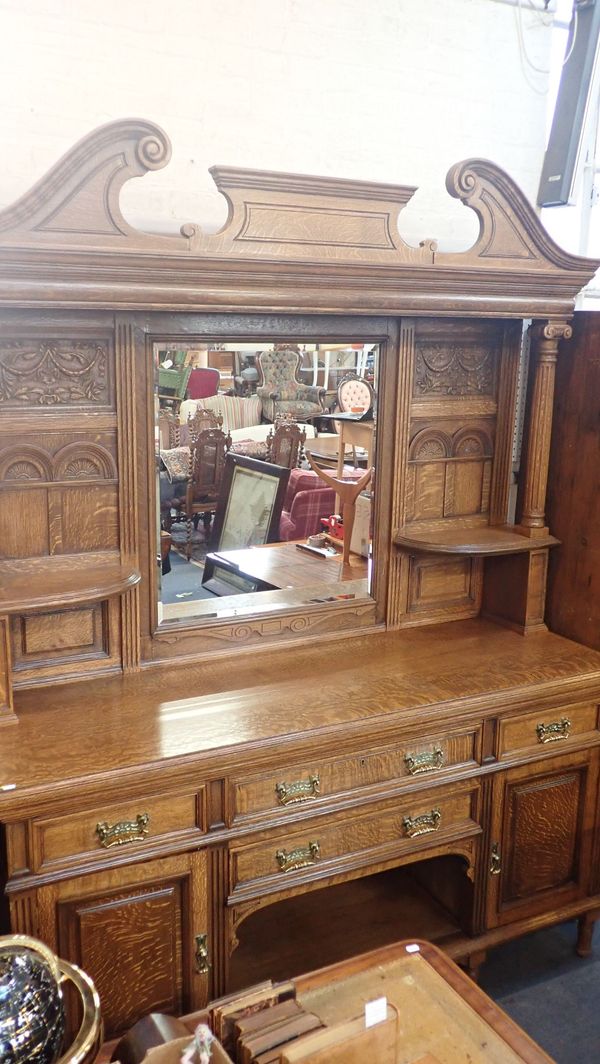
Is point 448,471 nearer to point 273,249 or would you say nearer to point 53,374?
point 273,249

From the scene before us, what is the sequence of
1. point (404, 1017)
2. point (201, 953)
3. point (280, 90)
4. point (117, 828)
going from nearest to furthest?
point (404, 1017)
point (117, 828)
point (201, 953)
point (280, 90)

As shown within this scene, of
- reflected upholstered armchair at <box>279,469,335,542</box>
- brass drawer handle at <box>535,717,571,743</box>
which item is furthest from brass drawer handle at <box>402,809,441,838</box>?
reflected upholstered armchair at <box>279,469,335,542</box>

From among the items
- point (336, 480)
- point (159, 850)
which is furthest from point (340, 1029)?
point (336, 480)

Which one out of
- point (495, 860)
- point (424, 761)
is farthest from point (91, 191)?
point (495, 860)

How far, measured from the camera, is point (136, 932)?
2062mm

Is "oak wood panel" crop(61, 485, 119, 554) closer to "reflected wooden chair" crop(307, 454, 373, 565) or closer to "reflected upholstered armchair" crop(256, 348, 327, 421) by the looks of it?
"reflected upholstered armchair" crop(256, 348, 327, 421)

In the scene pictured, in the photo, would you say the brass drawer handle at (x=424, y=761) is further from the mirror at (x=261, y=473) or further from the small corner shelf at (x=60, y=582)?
the small corner shelf at (x=60, y=582)

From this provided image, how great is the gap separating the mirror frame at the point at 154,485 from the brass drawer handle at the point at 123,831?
52cm

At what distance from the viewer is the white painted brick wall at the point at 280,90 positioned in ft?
7.16

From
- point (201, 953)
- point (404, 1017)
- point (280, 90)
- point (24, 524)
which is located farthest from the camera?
point (280, 90)

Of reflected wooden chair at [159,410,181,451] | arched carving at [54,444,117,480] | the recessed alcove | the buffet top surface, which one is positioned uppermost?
reflected wooden chair at [159,410,181,451]

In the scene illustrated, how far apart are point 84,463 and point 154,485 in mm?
188

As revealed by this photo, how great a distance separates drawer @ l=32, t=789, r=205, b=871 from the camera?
6.36 feet

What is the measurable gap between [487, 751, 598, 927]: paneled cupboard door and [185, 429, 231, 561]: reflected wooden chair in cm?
107
